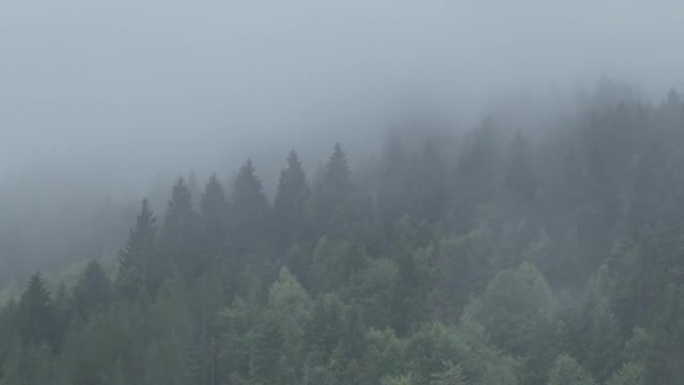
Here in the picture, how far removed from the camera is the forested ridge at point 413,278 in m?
75.6

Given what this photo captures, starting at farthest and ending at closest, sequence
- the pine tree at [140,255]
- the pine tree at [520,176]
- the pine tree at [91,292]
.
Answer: the pine tree at [520,176] < the pine tree at [140,255] < the pine tree at [91,292]

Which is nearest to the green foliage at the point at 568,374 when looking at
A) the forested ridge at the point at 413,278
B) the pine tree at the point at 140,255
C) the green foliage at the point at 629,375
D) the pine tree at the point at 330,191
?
the forested ridge at the point at 413,278

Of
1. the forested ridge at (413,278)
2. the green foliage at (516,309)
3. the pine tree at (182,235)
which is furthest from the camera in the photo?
the pine tree at (182,235)

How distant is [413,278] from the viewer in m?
90.6

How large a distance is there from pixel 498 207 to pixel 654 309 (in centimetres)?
3515

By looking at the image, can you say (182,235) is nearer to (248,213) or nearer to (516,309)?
(248,213)

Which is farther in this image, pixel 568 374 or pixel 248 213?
pixel 248 213

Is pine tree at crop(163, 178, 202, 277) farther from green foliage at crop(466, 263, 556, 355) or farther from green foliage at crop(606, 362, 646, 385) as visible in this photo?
green foliage at crop(606, 362, 646, 385)

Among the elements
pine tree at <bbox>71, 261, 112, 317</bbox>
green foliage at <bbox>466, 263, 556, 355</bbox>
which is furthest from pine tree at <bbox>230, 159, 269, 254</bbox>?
green foliage at <bbox>466, 263, 556, 355</bbox>

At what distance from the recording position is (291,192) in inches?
4879

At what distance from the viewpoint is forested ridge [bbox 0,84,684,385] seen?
75.6 m

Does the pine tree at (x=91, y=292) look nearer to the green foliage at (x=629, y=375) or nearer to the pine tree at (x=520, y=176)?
the pine tree at (x=520, y=176)

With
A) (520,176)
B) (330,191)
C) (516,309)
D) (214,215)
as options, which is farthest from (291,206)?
(516,309)

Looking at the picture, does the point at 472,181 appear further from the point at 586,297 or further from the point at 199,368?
the point at 199,368
